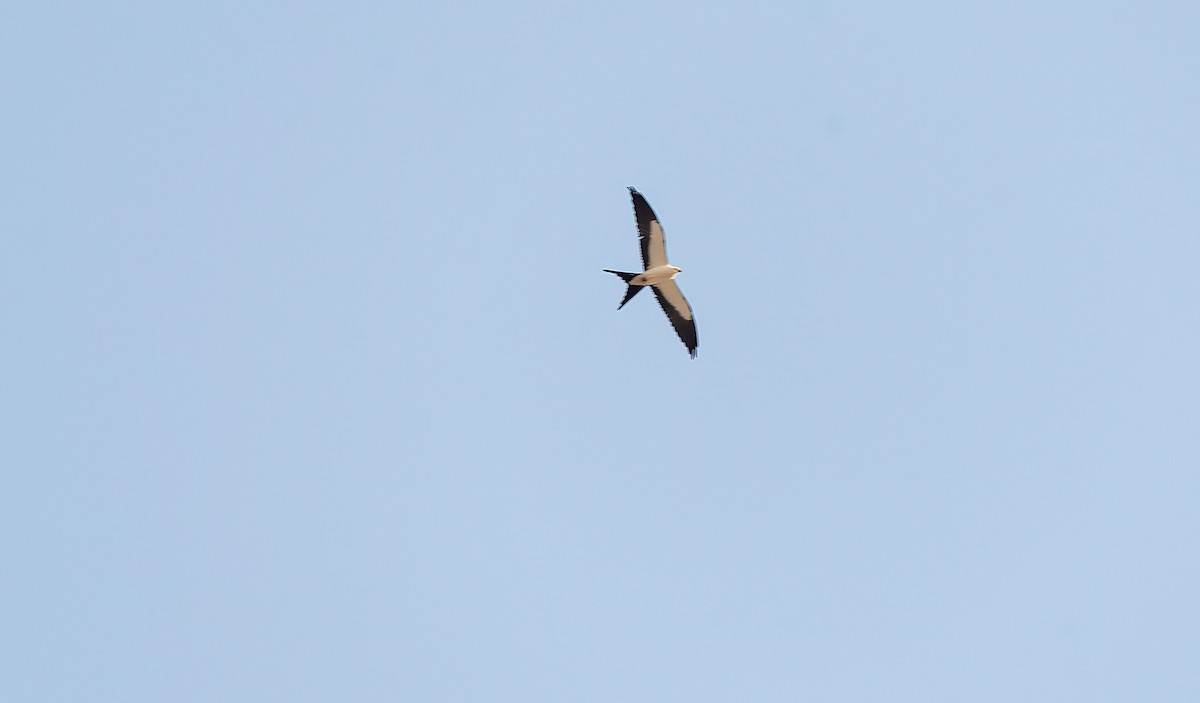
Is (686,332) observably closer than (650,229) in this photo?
No

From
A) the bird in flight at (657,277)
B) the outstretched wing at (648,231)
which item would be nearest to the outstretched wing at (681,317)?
the bird in flight at (657,277)

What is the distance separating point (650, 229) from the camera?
37281mm

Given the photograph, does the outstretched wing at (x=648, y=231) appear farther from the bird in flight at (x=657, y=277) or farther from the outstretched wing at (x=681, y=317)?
the outstretched wing at (x=681, y=317)

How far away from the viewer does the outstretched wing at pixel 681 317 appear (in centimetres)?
3919

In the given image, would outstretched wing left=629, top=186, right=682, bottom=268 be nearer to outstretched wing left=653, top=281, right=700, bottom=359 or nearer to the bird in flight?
the bird in flight

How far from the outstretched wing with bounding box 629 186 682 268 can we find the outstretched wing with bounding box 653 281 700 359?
5.12 feet

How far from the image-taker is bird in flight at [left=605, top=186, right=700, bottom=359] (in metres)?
37.3

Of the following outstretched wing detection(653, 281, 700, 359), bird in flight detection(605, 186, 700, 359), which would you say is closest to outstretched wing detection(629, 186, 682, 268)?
bird in flight detection(605, 186, 700, 359)

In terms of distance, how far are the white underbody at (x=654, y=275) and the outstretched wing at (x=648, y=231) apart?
28 centimetres

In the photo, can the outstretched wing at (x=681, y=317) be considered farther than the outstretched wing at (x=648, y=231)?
Yes

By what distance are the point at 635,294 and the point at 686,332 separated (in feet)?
7.77

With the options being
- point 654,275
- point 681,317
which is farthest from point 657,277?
point 681,317

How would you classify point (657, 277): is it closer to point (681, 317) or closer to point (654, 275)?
point (654, 275)

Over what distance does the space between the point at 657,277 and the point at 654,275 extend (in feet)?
0.43
